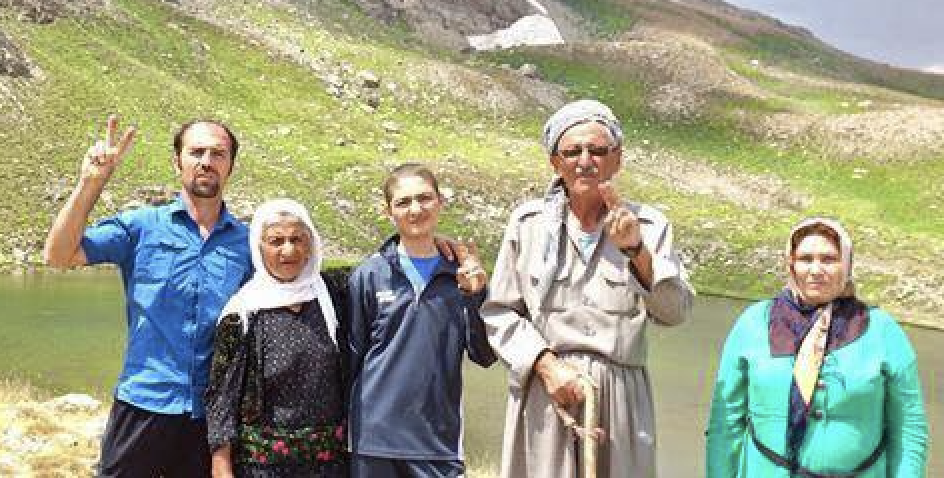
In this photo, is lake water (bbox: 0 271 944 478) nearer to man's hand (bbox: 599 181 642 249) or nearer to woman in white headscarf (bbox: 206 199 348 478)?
woman in white headscarf (bbox: 206 199 348 478)

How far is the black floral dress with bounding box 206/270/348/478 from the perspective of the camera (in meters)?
6.63

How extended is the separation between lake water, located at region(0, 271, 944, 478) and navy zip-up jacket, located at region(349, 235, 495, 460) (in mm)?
8783

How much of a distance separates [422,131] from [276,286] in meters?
61.8

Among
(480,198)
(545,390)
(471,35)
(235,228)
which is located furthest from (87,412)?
(471,35)

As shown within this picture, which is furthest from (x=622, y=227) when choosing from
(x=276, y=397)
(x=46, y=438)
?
(x=46, y=438)

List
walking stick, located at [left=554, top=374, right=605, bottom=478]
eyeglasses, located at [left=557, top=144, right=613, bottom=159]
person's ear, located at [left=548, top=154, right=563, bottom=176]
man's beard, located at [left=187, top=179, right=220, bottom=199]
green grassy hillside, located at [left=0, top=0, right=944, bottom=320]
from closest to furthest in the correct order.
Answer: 1. walking stick, located at [left=554, top=374, right=605, bottom=478]
2. eyeglasses, located at [left=557, top=144, right=613, bottom=159]
3. person's ear, located at [left=548, top=154, right=563, bottom=176]
4. man's beard, located at [left=187, top=179, right=220, bottom=199]
5. green grassy hillside, located at [left=0, top=0, right=944, bottom=320]

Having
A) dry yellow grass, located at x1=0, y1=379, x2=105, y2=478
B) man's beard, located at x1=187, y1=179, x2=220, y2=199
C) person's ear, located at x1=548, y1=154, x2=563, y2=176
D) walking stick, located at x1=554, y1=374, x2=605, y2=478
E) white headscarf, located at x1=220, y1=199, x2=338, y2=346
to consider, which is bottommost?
dry yellow grass, located at x1=0, y1=379, x2=105, y2=478

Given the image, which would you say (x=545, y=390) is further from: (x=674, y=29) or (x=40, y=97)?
(x=674, y=29)

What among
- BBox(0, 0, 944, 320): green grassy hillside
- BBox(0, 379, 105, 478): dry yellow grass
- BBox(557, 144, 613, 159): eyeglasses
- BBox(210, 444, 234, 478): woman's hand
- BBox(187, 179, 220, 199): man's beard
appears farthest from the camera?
BBox(0, 0, 944, 320): green grassy hillside

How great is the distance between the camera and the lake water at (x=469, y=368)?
18938 mm

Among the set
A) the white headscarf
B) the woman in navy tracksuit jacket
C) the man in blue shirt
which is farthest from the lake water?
the white headscarf

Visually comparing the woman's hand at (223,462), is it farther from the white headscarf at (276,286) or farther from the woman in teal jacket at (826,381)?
the woman in teal jacket at (826,381)

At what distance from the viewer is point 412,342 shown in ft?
22.5

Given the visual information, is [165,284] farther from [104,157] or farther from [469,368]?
[469,368]
